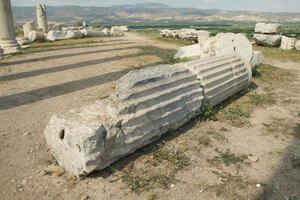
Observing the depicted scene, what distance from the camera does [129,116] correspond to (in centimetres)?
447

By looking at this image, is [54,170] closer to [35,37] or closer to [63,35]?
[35,37]

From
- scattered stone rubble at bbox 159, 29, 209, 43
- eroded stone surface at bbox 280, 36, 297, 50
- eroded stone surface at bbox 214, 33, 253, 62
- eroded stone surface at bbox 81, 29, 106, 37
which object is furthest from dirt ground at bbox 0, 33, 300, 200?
eroded stone surface at bbox 81, 29, 106, 37

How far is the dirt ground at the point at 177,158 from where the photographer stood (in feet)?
12.6

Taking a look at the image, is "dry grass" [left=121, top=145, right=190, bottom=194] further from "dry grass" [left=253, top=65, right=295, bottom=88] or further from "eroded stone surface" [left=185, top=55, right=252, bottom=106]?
"dry grass" [left=253, top=65, right=295, bottom=88]

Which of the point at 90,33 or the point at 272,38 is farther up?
the point at 272,38

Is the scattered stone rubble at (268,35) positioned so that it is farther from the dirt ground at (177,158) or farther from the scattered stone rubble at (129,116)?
the scattered stone rubble at (129,116)

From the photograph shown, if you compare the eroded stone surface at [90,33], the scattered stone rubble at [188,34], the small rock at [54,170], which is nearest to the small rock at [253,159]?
the small rock at [54,170]

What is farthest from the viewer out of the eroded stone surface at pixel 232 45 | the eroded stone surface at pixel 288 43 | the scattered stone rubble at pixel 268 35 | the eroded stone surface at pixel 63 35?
the eroded stone surface at pixel 63 35

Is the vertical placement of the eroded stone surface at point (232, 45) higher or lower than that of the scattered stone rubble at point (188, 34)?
higher

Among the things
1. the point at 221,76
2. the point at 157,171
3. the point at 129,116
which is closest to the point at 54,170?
the point at 129,116

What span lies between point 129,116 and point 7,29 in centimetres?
1252

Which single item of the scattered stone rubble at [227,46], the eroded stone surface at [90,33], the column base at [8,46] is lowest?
the eroded stone surface at [90,33]

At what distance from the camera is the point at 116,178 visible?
4078 mm

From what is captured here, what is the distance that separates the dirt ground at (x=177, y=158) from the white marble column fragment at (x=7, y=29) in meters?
7.59
